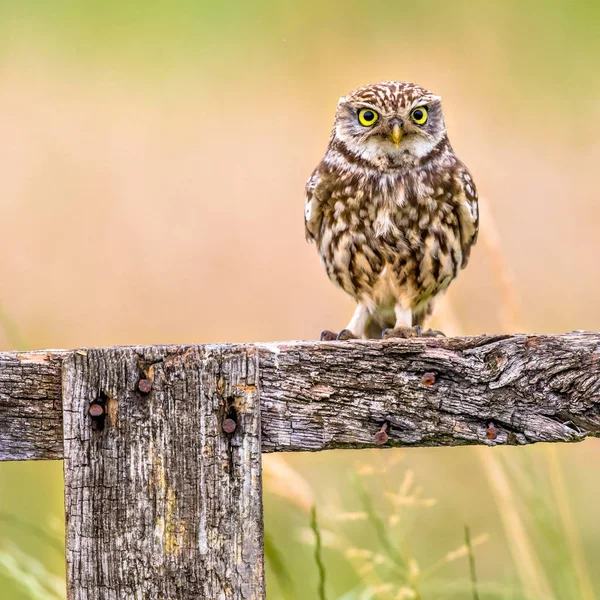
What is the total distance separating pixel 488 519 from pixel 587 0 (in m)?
3.49

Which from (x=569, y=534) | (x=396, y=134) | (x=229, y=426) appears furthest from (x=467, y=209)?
(x=229, y=426)

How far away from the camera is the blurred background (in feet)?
15.3

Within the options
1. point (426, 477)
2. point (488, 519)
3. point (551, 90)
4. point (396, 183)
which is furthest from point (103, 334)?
point (551, 90)

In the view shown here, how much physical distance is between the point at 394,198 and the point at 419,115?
0.84 ft

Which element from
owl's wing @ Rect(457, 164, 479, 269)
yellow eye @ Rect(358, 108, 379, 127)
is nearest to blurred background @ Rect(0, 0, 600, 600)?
owl's wing @ Rect(457, 164, 479, 269)

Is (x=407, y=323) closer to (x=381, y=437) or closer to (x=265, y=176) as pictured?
(x=381, y=437)

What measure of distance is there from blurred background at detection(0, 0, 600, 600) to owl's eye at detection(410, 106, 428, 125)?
134 centimetres

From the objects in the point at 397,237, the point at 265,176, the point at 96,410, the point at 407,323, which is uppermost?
the point at 265,176

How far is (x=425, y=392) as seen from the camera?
1696 mm

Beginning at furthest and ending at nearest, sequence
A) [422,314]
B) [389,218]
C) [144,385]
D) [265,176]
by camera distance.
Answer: [265,176], [422,314], [389,218], [144,385]

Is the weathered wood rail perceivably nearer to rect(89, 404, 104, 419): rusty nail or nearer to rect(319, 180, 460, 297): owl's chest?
rect(89, 404, 104, 419): rusty nail

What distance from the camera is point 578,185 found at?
18.1 ft

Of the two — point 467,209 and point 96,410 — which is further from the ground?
point 467,209

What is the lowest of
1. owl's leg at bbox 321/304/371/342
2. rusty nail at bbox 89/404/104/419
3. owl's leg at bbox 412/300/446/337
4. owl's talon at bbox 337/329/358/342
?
rusty nail at bbox 89/404/104/419
